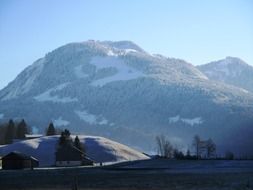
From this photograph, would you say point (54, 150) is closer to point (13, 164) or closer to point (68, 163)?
point (68, 163)

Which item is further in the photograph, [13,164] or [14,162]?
[14,162]

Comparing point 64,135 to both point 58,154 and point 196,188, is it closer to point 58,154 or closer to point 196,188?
point 58,154

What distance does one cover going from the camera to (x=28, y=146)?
544 ft

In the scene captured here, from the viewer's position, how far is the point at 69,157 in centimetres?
13962

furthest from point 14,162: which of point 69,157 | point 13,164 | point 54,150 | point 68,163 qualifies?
point 54,150

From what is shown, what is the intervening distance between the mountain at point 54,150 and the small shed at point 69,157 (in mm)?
11308

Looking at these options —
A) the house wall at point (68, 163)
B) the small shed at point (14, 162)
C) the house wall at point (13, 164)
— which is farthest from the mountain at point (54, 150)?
the house wall at point (13, 164)

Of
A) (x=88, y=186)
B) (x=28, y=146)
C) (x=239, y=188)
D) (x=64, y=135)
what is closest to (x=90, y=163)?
(x=64, y=135)

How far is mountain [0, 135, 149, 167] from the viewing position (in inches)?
6260

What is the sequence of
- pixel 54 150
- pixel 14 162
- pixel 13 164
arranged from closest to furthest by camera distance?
1. pixel 13 164
2. pixel 14 162
3. pixel 54 150

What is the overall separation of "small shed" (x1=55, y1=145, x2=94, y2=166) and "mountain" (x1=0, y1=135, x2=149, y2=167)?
37.1 ft

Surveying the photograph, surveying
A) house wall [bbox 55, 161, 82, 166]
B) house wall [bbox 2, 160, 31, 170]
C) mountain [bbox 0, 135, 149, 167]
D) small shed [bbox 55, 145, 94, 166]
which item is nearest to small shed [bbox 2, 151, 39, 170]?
house wall [bbox 2, 160, 31, 170]

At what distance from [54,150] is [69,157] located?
78.1ft

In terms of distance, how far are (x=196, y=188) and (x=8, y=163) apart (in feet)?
261
